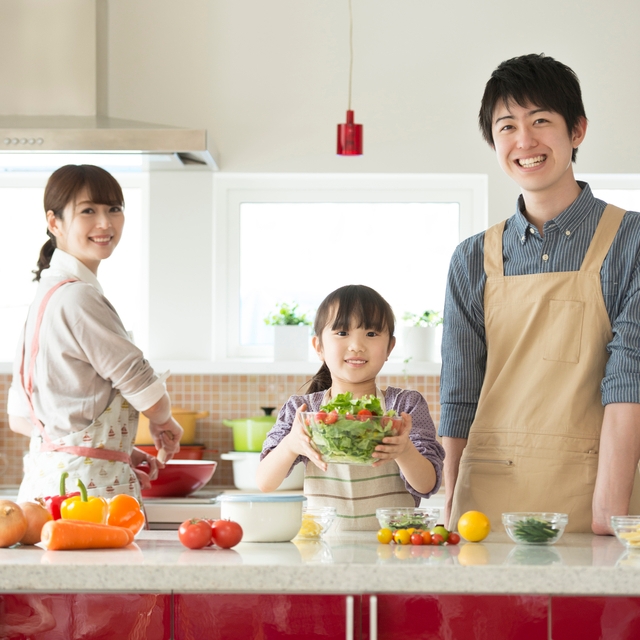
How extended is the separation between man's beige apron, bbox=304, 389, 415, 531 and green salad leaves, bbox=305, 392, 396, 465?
1.13 feet

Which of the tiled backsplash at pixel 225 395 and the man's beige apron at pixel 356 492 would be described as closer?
the man's beige apron at pixel 356 492

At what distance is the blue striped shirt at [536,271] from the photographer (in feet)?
5.32

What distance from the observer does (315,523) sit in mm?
1461

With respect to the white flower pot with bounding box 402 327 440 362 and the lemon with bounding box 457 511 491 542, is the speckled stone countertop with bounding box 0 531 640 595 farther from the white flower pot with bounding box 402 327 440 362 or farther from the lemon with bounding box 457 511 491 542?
the white flower pot with bounding box 402 327 440 362

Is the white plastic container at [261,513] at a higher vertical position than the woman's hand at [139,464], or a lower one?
higher

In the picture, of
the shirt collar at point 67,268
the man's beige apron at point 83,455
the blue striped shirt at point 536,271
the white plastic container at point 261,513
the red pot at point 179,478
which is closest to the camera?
the white plastic container at point 261,513

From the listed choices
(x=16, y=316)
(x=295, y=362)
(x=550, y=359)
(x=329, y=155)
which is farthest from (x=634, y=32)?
(x=16, y=316)

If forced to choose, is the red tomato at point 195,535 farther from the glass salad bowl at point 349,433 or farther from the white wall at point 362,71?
the white wall at point 362,71

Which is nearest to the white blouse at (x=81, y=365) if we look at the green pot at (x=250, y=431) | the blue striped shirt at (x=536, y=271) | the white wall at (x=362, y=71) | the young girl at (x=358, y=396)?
the young girl at (x=358, y=396)

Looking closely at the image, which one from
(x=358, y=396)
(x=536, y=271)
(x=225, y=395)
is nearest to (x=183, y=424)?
(x=225, y=395)

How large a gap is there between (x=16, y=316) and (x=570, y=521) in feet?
8.80

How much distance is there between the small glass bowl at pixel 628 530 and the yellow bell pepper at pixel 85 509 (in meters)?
0.79

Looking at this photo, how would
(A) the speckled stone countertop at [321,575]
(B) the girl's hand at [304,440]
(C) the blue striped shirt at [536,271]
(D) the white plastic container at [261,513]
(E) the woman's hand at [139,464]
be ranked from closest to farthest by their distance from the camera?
(A) the speckled stone countertop at [321,575], (D) the white plastic container at [261,513], (B) the girl's hand at [304,440], (C) the blue striped shirt at [536,271], (E) the woman's hand at [139,464]

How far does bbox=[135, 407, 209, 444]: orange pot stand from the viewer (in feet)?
10.5
